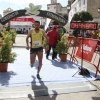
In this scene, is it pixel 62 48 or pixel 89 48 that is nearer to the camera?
pixel 89 48

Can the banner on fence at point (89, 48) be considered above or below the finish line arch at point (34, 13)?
below

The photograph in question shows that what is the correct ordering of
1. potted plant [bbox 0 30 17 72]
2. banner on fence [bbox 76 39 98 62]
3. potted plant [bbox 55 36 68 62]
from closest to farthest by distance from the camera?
potted plant [bbox 0 30 17 72], banner on fence [bbox 76 39 98 62], potted plant [bbox 55 36 68 62]

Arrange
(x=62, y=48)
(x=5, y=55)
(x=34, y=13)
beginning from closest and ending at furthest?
(x=5, y=55) < (x=34, y=13) < (x=62, y=48)

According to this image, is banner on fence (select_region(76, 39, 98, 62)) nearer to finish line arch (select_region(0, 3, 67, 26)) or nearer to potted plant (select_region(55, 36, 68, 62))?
potted plant (select_region(55, 36, 68, 62))

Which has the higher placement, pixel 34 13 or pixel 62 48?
pixel 34 13

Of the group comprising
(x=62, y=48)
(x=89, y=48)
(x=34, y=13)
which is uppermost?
(x=34, y=13)

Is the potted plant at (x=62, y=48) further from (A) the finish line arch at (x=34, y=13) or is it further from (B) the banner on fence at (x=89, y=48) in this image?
(B) the banner on fence at (x=89, y=48)

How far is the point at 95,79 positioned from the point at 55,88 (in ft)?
5.19

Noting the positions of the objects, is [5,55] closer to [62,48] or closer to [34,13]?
[34,13]

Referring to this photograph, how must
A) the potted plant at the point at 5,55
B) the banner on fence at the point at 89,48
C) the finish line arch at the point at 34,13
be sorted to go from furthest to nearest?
the finish line arch at the point at 34,13
the banner on fence at the point at 89,48
the potted plant at the point at 5,55

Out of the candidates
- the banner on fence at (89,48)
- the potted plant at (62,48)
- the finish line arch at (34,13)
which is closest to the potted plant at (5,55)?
the finish line arch at (34,13)

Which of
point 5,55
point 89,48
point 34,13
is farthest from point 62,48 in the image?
point 5,55

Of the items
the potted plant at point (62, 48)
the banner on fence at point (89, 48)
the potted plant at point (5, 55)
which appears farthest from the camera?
the potted plant at point (62, 48)

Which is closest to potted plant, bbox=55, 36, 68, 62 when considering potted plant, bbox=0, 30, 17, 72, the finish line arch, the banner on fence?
the finish line arch
